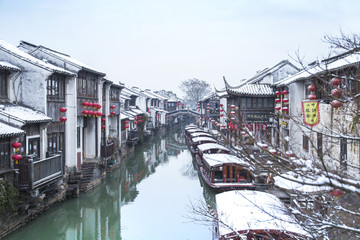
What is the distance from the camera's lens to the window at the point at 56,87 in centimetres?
1688

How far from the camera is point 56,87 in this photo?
17641mm

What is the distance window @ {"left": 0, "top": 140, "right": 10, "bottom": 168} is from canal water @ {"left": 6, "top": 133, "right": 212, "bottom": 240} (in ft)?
8.65

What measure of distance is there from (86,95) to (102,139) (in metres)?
4.86

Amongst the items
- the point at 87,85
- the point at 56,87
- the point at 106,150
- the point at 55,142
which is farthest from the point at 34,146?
the point at 106,150

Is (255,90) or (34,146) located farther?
(255,90)

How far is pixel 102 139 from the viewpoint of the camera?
2550 centimetres

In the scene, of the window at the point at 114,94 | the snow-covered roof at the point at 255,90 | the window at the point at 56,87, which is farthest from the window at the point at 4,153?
the snow-covered roof at the point at 255,90

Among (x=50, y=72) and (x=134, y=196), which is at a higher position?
(x=50, y=72)

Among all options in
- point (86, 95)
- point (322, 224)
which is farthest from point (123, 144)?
point (322, 224)

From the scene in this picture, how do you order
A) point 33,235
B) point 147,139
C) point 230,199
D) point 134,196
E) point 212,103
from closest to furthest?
point 230,199, point 33,235, point 134,196, point 147,139, point 212,103

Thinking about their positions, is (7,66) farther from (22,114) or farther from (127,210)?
(127,210)

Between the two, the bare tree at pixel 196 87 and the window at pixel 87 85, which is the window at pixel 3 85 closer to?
the window at pixel 87 85

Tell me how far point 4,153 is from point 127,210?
24.5ft

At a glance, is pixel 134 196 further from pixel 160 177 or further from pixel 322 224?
pixel 322 224
